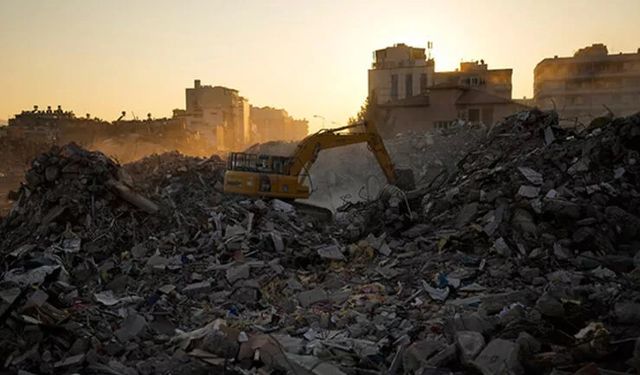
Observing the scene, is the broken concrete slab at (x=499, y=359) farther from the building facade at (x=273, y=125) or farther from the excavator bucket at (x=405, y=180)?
the building facade at (x=273, y=125)

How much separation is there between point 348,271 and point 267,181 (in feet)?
14.2

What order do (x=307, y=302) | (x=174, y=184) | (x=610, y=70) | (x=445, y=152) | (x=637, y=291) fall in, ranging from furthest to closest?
(x=610, y=70) → (x=445, y=152) → (x=174, y=184) → (x=307, y=302) → (x=637, y=291)

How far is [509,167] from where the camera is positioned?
1119 cm

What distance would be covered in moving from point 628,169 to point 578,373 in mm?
6609

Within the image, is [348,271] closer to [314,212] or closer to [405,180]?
[314,212]

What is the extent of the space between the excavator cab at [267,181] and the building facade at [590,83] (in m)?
38.1

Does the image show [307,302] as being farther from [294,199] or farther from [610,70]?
[610,70]

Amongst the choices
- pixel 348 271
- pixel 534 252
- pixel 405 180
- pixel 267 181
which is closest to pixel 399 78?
pixel 405 180

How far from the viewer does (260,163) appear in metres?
13.5

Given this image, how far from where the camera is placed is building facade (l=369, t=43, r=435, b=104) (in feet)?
145

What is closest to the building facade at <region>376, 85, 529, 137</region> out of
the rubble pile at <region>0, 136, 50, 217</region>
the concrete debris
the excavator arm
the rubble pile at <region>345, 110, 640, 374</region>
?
the excavator arm

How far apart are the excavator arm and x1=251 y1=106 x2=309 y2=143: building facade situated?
61147 millimetres

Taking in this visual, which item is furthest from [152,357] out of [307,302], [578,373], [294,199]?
[294,199]

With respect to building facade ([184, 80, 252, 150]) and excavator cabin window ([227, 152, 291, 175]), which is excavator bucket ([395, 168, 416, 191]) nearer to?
excavator cabin window ([227, 152, 291, 175])
